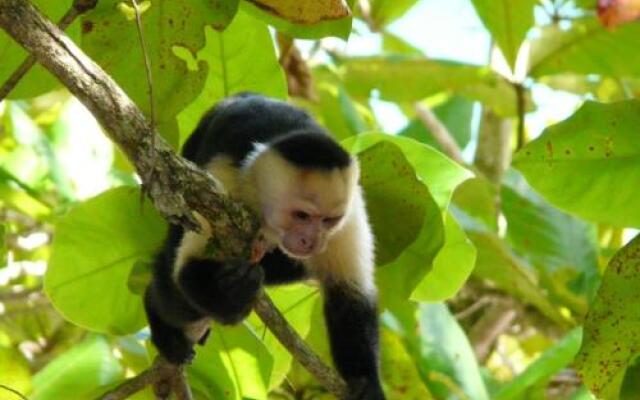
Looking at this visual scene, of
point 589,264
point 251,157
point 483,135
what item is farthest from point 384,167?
point 483,135

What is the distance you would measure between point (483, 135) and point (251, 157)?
164cm

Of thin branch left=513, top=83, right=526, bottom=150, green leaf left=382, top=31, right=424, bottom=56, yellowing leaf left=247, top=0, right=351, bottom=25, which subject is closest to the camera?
yellowing leaf left=247, top=0, right=351, bottom=25

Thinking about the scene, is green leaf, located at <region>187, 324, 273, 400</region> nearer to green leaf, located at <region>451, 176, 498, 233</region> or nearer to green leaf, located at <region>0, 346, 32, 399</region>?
green leaf, located at <region>0, 346, 32, 399</region>

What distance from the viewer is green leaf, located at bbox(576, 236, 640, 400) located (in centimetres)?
174

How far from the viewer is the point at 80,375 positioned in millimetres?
2178

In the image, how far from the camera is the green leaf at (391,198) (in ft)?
6.29

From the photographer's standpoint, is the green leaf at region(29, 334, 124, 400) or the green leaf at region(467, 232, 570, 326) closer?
the green leaf at region(29, 334, 124, 400)

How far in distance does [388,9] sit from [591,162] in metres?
0.64

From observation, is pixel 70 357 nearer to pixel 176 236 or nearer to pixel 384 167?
pixel 176 236

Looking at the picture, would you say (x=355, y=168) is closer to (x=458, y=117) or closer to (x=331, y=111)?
(x=331, y=111)

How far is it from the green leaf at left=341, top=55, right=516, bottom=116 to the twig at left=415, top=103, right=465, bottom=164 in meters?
0.18

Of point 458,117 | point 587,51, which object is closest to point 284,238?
point 587,51

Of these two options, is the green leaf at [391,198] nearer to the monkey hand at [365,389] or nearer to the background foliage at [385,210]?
the background foliage at [385,210]

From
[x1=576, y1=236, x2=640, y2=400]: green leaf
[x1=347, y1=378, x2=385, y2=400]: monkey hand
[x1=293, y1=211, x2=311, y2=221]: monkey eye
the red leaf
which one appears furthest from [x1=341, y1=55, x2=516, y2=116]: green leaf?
the red leaf
